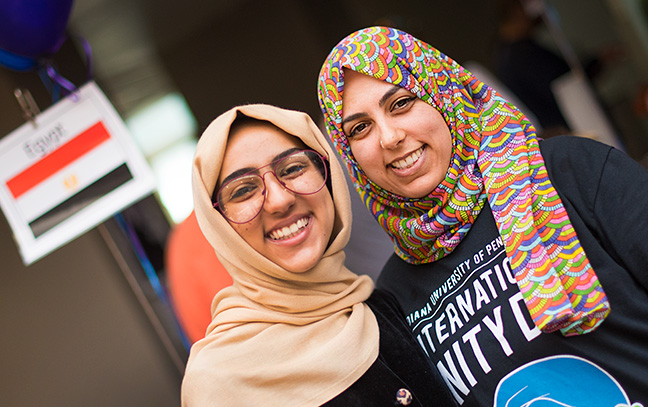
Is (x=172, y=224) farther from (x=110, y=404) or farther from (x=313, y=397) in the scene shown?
(x=313, y=397)

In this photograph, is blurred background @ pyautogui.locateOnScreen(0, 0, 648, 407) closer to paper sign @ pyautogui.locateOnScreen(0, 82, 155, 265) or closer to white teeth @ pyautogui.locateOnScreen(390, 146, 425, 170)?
paper sign @ pyautogui.locateOnScreen(0, 82, 155, 265)

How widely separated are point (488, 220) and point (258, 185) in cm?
55

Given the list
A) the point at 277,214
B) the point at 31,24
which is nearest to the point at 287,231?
the point at 277,214

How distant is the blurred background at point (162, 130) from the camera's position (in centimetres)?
177

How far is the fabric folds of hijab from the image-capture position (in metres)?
1.30

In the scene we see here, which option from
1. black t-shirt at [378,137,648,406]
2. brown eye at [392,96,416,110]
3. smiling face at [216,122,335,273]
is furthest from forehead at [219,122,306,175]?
black t-shirt at [378,137,648,406]

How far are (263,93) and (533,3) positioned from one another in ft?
4.61

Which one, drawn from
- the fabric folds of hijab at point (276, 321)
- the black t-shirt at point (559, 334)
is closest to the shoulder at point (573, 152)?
the black t-shirt at point (559, 334)

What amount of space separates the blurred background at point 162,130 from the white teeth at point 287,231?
0.37m

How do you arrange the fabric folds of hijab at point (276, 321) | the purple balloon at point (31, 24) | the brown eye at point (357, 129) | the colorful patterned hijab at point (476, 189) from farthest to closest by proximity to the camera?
1. the purple balloon at point (31, 24)
2. the brown eye at point (357, 129)
3. the fabric folds of hijab at point (276, 321)
4. the colorful patterned hijab at point (476, 189)

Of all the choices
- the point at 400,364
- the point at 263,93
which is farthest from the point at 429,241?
the point at 263,93

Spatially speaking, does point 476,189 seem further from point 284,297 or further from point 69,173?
point 69,173

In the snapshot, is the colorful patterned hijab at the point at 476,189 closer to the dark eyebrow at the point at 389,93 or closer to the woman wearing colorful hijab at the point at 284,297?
the dark eyebrow at the point at 389,93

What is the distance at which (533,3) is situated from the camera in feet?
8.02
